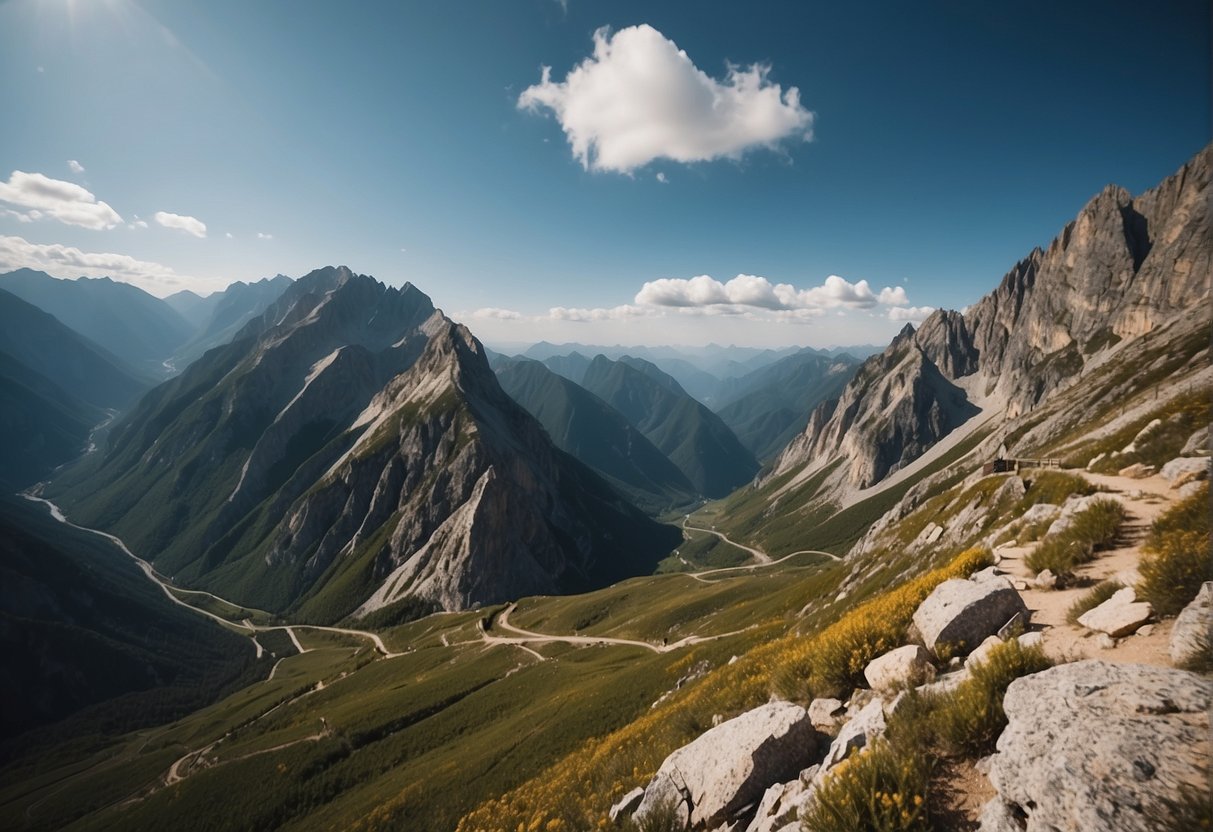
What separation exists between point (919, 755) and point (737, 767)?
3.83 m

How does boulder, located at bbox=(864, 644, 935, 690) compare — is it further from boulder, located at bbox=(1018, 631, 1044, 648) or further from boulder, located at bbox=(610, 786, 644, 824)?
boulder, located at bbox=(610, 786, 644, 824)

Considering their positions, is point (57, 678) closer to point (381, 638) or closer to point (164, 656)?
point (164, 656)

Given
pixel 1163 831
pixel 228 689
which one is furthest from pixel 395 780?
pixel 228 689

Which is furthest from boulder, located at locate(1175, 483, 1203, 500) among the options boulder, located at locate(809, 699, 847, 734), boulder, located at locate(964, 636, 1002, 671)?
boulder, located at locate(809, 699, 847, 734)

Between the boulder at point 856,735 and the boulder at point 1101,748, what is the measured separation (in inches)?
85.6

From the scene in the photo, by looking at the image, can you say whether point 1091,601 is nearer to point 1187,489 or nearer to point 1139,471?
point 1187,489

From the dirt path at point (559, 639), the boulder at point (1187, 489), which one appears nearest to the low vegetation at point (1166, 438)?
the boulder at point (1187, 489)

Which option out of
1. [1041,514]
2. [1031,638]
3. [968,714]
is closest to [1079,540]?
[1031,638]

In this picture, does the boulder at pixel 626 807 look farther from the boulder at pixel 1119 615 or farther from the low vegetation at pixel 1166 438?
the low vegetation at pixel 1166 438

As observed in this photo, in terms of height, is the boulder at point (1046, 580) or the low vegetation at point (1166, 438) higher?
the low vegetation at point (1166, 438)

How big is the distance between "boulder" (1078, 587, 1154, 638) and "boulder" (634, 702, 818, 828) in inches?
232

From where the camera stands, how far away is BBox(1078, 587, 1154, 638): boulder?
30.1 ft

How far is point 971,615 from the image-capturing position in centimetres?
1134

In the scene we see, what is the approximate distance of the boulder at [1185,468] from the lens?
787 inches
